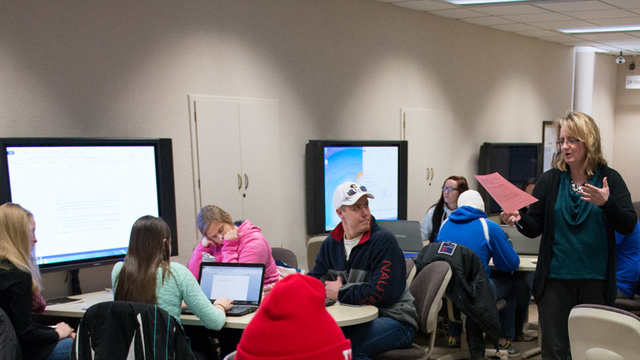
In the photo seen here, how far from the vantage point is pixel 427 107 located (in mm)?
6797

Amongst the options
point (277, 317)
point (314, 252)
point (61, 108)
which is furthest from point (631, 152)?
point (277, 317)

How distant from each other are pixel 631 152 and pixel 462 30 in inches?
259

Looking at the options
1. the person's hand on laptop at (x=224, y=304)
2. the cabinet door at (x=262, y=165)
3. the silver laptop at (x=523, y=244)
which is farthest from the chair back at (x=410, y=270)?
the cabinet door at (x=262, y=165)

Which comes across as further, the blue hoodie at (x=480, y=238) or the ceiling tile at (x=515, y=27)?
the ceiling tile at (x=515, y=27)

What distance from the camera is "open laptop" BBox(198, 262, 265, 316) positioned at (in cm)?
322

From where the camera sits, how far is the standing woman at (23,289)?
9.16 feet

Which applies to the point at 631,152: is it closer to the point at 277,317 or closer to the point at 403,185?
the point at 403,185

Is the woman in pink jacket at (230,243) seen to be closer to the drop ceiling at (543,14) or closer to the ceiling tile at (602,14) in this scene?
the drop ceiling at (543,14)

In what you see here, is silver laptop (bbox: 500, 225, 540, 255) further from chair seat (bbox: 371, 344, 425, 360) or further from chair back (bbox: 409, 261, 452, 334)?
chair seat (bbox: 371, 344, 425, 360)

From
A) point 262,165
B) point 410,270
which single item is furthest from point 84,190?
point 410,270

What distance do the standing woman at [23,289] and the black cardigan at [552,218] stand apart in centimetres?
254

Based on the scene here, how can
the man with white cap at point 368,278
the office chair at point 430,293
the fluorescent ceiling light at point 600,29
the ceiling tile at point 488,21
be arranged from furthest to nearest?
the fluorescent ceiling light at point 600,29 < the ceiling tile at point 488,21 < the office chair at point 430,293 < the man with white cap at point 368,278

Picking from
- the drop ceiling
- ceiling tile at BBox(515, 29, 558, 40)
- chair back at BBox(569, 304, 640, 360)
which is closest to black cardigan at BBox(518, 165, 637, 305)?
chair back at BBox(569, 304, 640, 360)

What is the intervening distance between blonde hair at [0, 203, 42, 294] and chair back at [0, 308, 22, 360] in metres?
0.24
